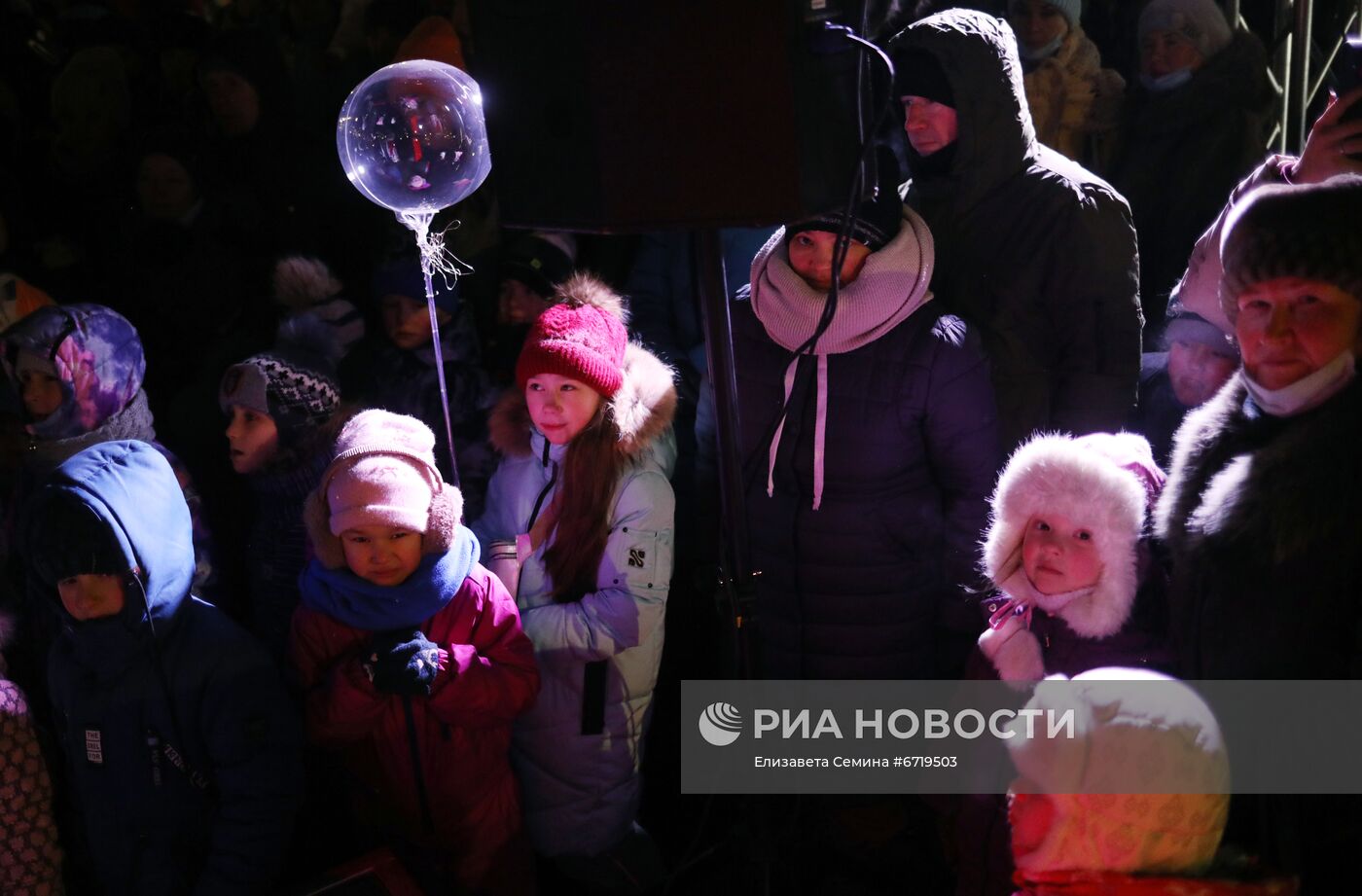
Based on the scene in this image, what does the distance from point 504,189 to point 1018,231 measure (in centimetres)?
130

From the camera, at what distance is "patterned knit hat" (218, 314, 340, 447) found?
8.99ft

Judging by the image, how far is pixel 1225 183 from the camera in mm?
3213

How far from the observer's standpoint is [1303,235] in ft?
4.99

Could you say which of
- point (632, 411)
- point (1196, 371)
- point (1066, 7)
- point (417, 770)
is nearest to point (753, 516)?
point (632, 411)

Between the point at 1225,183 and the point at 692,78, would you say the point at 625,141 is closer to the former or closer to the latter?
the point at 692,78

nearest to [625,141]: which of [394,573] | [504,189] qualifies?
[504,189]

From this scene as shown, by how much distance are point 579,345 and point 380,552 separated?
601 millimetres

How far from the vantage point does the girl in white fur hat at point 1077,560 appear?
Result: 1.85 m

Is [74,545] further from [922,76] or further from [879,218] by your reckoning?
[922,76]

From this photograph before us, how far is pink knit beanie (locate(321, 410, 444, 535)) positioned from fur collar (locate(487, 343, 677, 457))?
0.31 meters

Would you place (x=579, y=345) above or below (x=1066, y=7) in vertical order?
below

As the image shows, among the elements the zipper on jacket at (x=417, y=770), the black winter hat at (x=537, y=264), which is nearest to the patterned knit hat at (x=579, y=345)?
the zipper on jacket at (x=417, y=770)

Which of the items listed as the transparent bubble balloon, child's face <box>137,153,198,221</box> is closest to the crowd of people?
the transparent bubble balloon

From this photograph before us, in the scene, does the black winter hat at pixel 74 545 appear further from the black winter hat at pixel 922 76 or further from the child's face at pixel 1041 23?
the child's face at pixel 1041 23
